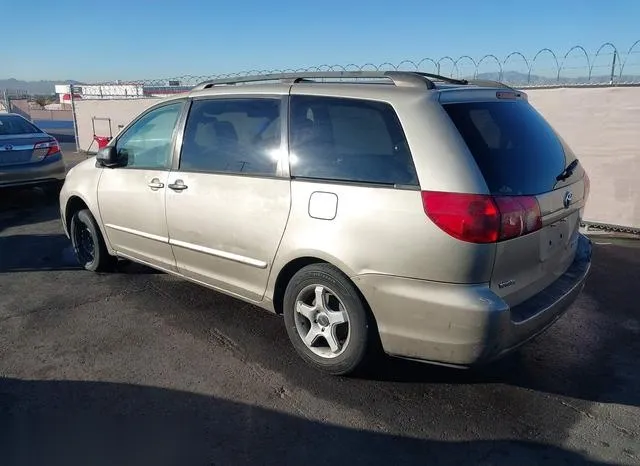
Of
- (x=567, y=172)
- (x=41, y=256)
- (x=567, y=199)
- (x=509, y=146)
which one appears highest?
(x=509, y=146)

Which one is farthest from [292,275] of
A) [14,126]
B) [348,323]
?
[14,126]

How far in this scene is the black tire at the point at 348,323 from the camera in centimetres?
307

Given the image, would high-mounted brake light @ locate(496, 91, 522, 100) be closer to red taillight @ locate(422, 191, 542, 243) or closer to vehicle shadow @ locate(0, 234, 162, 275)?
red taillight @ locate(422, 191, 542, 243)

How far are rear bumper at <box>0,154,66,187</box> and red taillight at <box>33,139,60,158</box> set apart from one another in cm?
7

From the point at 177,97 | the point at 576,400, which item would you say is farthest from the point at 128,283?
the point at 576,400

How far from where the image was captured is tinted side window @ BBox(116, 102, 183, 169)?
428cm

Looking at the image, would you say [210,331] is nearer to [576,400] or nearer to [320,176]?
[320,176]

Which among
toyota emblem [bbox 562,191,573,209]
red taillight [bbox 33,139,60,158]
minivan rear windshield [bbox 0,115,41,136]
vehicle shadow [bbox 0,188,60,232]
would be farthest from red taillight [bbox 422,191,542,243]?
minivan rear windshield [bbox 0,115,41,136]

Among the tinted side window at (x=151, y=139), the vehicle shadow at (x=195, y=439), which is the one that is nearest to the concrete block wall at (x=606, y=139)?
the vehicle shadow at (x=195, y=439)

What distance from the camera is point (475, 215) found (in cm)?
266

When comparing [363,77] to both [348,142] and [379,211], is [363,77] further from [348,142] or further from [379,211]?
[379,211]

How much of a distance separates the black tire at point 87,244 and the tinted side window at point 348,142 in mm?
2740

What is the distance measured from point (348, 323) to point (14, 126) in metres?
8.22

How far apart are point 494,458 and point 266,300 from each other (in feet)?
5.71
